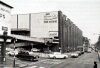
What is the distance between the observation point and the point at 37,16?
9112 cm

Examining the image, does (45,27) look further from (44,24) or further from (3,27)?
(3,27)

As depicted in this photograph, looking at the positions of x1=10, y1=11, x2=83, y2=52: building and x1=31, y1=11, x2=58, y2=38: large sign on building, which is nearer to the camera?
x1=10, y1=11, x2=83, y2=52: building

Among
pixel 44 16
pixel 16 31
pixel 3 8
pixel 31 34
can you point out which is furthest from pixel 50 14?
pixel 3 8

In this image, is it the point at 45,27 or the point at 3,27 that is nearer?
the point at 3,27

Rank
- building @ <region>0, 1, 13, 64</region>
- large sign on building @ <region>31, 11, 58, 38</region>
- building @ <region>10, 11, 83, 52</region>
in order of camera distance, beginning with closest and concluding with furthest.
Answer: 1. building @ <region>0, 1, 13, 64</region>
2. building @ <region>10, 11, 83, 52</region>
3. large sign on building @ <region>31, 11, 58, 38</region>

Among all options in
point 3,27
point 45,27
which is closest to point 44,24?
point 45,27

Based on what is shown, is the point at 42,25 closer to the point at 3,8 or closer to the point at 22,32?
the point at 22,32

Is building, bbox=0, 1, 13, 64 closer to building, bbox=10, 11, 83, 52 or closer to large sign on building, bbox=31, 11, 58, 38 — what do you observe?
building, bbox=10, 11, 83, 52

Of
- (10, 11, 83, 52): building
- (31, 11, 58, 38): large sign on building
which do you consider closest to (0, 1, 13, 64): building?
(10, 11, 83, 52): building

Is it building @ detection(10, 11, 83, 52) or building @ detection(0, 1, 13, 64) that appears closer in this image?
building @ detection(0, 1, 13, 64)

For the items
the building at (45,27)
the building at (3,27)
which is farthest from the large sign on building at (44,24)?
the building at (3,27)

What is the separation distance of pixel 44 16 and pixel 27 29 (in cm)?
1092

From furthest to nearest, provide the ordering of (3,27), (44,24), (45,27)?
1. (44,24)
2. (45,27)
3. (3,27)

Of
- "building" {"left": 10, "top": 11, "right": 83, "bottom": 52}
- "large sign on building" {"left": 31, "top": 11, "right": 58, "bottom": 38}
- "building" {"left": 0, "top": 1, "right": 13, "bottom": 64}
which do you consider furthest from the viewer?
"large sign on building" {"left": 31, "top": 11, "right": 58, "bottom": 38}
